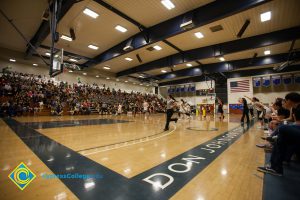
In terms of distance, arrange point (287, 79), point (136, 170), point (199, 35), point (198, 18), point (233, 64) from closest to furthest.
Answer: point (136, 170) < point (198, 18) < point (199, 35) < point (233, 64) < point (287, 79)

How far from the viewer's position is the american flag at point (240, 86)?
1825 cm

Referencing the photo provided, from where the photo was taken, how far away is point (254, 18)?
704 cm

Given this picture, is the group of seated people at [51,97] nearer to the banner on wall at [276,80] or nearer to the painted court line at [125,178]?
the painted court line at [125,178]

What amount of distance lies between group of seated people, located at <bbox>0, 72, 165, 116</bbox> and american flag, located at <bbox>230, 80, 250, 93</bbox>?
12.8m

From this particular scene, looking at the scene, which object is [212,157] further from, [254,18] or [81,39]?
[81,39]

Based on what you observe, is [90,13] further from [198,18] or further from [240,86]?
[240,86]

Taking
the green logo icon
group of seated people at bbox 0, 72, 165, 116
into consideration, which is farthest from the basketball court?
group of seated people at bbox 0, 72, 165, 116

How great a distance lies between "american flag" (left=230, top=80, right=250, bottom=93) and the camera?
18250mm

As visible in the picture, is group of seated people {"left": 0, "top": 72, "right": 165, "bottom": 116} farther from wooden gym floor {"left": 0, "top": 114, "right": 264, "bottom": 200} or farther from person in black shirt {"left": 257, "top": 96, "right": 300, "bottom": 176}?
person in black shirt {"left": 257, "top": 96, "right": 300, "bottom": 176}

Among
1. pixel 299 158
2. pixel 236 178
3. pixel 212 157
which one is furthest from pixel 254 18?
pixel 236 178

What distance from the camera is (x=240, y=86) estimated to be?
1872cm

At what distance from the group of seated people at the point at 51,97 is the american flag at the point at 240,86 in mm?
12758

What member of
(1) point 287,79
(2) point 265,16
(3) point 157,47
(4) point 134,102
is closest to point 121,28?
(3) point 157,47

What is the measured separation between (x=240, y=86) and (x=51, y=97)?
21456 mm
